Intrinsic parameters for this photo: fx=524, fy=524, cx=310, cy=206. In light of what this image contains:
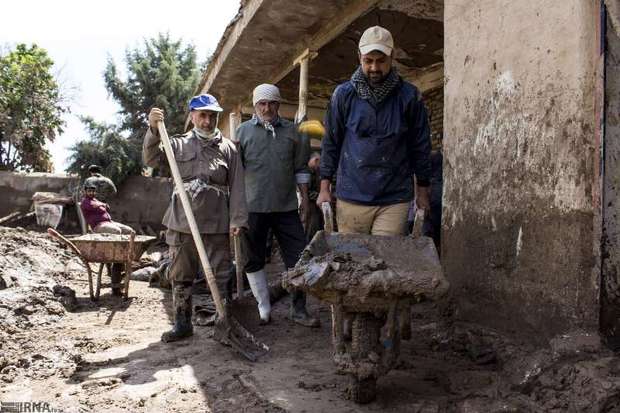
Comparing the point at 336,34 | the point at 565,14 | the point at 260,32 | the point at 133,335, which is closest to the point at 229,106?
the point at 260,32

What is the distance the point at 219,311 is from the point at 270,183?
1.16 metres

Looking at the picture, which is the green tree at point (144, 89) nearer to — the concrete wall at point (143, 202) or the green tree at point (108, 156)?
the green tree at point (108, 156)

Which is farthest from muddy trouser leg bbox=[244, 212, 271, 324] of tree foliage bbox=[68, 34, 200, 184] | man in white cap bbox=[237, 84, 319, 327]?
tree foliage bbox=[68, 34, 200, 184]

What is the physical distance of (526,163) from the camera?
10.0 ft

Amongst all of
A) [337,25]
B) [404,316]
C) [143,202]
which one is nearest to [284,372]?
[404,316]

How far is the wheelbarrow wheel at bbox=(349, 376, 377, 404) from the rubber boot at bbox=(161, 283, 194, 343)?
1.81m

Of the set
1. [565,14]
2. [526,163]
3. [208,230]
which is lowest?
[208,230]

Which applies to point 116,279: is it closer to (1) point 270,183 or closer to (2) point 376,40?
(1) point 270,183

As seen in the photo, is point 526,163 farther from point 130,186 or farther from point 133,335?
point 130,186

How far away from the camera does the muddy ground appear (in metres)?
2.55

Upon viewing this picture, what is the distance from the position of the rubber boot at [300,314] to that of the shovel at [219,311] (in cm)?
55

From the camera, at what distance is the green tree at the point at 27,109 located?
642 inches

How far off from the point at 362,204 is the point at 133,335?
227cm

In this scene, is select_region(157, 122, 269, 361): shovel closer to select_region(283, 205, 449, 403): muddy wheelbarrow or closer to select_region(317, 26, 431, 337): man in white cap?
select_region(317, 26, 431, 337): man in white cap
